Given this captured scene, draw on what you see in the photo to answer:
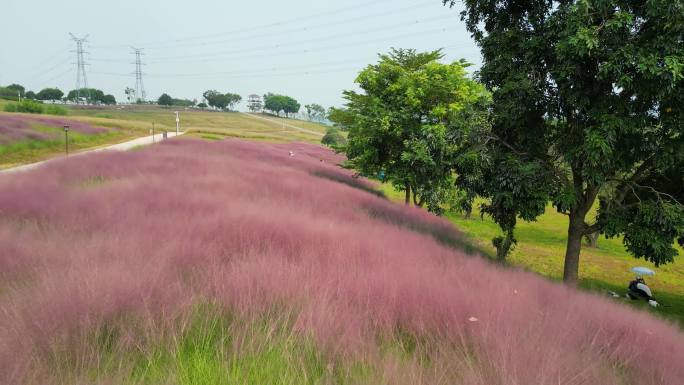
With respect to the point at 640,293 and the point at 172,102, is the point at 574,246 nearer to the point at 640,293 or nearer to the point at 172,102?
the point at 640,293

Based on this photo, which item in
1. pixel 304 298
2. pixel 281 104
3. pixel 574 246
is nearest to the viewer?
pixel 304 298

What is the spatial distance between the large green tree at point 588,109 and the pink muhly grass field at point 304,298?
4335mm

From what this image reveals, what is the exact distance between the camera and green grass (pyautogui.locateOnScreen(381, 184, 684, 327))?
16852mm

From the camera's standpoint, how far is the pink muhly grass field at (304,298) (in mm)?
2594

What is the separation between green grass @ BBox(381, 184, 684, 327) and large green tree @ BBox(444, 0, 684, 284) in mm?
3832

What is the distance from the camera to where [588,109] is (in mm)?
8914

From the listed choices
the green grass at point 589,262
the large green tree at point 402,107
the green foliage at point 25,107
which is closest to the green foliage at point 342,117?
the large green tree at point 402,107

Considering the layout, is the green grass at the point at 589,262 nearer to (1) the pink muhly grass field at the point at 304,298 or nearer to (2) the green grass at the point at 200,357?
(1) the pink muhly grass field at the point at 304,298

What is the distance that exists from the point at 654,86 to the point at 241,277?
30.3 feet

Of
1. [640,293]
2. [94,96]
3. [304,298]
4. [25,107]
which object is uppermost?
[94,96]

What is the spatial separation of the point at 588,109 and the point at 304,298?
942 cm

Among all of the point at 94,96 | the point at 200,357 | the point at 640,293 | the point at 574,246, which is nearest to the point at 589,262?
the point at 640,293

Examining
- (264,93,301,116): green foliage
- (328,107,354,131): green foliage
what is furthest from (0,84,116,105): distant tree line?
(328,107,354,131): green foliage

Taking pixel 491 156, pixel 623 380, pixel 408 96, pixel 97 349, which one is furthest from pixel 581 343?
pixel 408 96
